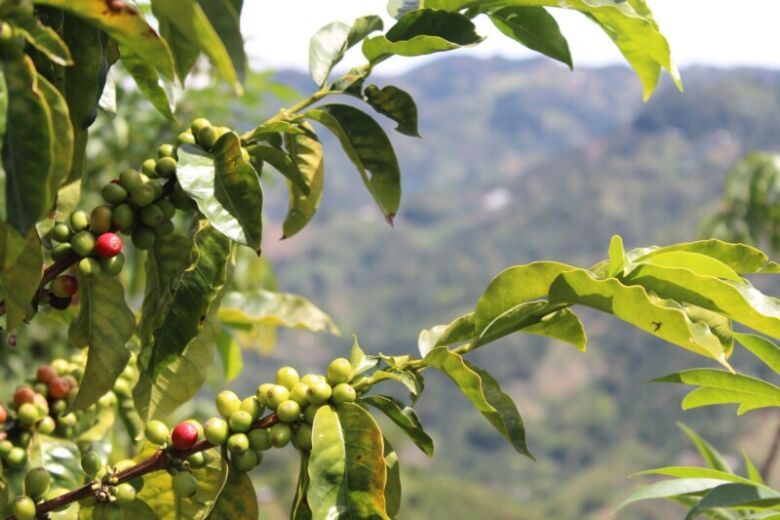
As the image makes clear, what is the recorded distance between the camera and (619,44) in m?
1.95

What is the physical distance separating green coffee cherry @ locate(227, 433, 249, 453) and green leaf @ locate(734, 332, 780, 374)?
0.97 metres

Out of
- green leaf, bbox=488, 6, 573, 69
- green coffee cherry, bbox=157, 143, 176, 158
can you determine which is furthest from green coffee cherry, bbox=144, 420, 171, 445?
green leaf, bbox=488, 6, 573, 69

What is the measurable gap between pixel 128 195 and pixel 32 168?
66 cm

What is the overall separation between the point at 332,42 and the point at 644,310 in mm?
1038

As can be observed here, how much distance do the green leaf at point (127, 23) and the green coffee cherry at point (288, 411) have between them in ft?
2.24

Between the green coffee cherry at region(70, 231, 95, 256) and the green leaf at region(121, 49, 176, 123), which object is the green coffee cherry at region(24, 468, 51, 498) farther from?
the green leaf at region(121, 49, 176, 123)

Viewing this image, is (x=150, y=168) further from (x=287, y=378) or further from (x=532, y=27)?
(x=532, y=27)

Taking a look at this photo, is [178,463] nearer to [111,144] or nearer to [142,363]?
[142,363]

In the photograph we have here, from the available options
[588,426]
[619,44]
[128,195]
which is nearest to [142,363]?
[128,195]

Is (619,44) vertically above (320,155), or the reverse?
(619,44)

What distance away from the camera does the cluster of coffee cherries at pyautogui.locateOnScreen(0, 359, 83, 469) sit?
217cm

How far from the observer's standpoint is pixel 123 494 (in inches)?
70.1

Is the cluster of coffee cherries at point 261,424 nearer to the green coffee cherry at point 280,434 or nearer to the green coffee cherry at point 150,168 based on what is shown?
the green coffee cherry at point 280,434

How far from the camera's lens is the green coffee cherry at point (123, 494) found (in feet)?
5.84
